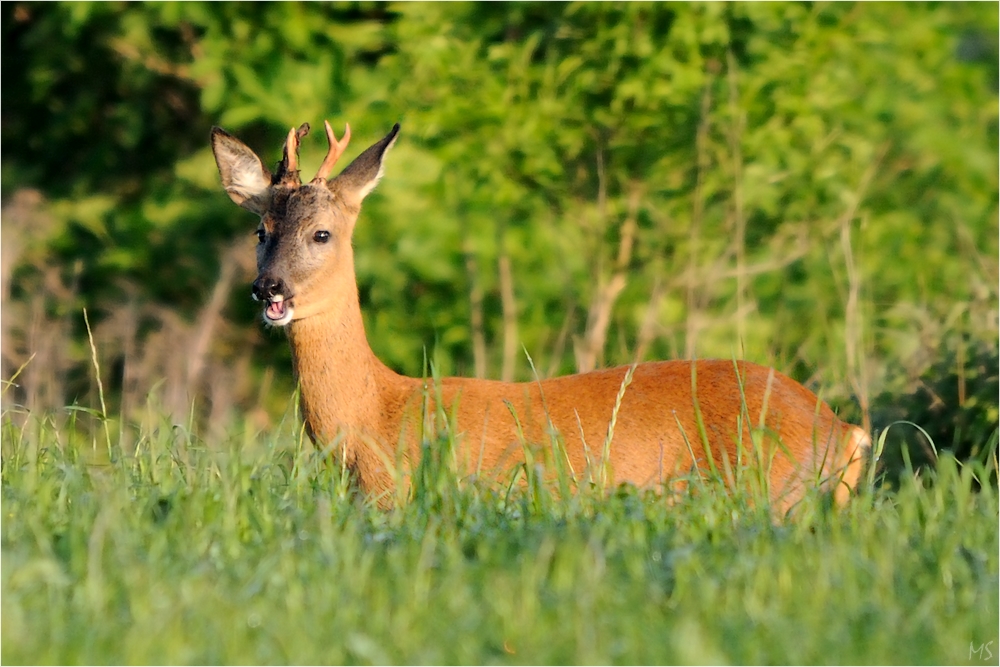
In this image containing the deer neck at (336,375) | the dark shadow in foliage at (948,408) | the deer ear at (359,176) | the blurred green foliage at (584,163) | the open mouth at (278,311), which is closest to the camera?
the deer neck at (336,375)

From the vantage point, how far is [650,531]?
3.61 metres

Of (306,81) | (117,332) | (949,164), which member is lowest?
(117,332)

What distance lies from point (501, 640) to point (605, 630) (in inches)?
8.1

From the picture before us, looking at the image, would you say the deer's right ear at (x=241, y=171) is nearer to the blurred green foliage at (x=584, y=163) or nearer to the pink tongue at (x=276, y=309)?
the pink tongue at (x=276, y=309)

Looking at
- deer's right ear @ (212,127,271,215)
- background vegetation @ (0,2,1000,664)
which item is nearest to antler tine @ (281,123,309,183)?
deer's right ear @ (212,127,271,215)

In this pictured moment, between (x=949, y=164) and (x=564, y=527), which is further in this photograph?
(x=949, y=164)

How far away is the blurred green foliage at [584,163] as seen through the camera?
8.66 meters

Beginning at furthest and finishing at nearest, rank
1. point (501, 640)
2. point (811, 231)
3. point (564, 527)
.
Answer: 1. point (811, 231)
2. point (564, 527)
3. point (501, 640)

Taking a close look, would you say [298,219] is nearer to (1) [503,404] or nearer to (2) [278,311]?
(2) [278,311]

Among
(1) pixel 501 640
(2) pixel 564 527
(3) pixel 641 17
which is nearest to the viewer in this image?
(1) pixel 501 640

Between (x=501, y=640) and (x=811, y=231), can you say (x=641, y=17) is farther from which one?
(x=501, y=640)

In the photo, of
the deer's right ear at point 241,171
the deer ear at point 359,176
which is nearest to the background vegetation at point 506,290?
the deer ear at point 359,176

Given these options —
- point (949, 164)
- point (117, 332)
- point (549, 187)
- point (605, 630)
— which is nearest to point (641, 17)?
point (549, 187)

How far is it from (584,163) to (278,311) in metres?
4.59
